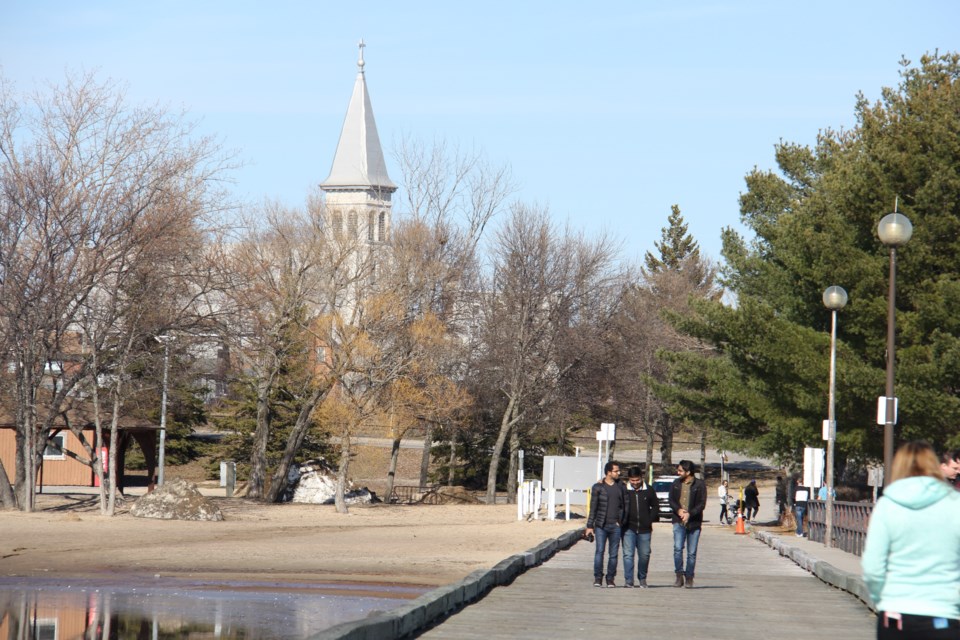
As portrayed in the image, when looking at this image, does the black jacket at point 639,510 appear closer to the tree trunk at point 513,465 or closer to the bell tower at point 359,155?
the tree trunk at point 513,465

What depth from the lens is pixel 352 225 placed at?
4934 centimetres

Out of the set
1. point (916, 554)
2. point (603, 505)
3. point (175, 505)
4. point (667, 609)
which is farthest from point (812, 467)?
point (916, 554)

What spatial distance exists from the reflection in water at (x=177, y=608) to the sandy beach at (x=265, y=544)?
1367mm

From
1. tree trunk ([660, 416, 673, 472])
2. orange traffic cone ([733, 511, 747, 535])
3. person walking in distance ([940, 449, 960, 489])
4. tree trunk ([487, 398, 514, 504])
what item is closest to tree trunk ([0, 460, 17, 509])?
orange traffic cone ([733, 511, 747, 535])

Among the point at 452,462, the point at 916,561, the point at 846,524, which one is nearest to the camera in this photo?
the point at 916,561

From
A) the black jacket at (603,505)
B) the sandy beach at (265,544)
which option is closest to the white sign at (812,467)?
the sandy beach at (265,544)

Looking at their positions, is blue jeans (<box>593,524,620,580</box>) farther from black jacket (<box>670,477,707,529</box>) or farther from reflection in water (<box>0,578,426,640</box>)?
reflection in water (<box>0,578,426,640</box>)

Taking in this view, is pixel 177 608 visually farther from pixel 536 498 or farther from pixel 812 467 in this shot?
pixel 536 498

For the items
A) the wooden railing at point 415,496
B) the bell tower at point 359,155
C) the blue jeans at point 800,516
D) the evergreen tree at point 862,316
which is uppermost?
the bell tower at point 359,155

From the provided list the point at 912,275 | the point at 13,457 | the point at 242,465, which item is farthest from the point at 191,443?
the point at 912,275

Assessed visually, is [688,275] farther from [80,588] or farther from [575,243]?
[80,588]

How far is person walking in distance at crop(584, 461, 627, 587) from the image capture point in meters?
17.5

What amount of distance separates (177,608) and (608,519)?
18.8ft

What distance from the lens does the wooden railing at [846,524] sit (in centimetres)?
2430
